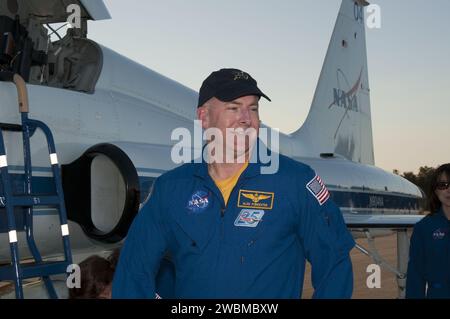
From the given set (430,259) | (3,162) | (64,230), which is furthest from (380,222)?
(3,162)

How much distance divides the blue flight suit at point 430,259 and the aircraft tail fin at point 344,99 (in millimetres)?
4999

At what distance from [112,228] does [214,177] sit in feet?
8.06

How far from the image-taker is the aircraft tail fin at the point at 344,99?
30.5 ft

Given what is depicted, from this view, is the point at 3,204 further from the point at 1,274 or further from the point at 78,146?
the point at 78,146

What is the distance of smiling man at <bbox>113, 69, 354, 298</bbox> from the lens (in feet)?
5.68

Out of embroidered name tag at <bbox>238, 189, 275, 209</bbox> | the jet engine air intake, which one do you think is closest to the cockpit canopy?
the jet engine air intake

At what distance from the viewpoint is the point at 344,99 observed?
33.0ft

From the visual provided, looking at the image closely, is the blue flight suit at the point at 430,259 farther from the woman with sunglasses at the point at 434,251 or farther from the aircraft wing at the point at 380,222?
the aircraft wing at the point at 380,222

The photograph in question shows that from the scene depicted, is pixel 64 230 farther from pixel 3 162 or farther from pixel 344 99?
pixel 344 99

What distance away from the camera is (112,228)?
4.21 metres

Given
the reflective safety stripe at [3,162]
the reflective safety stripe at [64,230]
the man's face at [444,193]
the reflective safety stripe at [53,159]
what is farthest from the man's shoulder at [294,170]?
the reflective safety stripe at [53,159]

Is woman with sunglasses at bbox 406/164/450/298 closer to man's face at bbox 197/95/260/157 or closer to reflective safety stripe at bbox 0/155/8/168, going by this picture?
man's face at bbox 197/95/260/157

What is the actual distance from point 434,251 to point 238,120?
2.12 meters

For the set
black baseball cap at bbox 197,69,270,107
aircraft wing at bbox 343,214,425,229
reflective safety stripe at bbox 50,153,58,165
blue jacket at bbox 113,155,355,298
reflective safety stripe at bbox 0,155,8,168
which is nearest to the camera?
blue jacket at bbox 113,155,355,298
